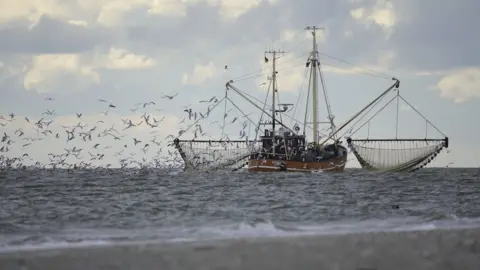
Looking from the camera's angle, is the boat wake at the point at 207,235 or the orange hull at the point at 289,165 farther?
the orange hull at the point at 289,165

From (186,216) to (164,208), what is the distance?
505cm

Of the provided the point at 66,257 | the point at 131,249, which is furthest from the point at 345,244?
the point at 66,257

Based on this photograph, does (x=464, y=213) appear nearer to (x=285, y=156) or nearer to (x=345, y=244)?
(x=345, y=244)

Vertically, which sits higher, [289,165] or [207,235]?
[289,165]

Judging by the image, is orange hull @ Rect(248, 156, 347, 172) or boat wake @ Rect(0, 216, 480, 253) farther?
orange hull @ Rect(248, 156, 347, 172)

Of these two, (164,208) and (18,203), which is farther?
(18,203)

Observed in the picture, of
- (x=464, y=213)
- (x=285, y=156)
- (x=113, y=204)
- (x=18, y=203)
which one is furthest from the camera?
(x=285, y=156)

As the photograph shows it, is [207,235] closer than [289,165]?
Yes

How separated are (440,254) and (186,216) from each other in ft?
81.1

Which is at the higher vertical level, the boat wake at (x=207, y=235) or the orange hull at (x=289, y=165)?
the orange hull at (x=289, y=165)

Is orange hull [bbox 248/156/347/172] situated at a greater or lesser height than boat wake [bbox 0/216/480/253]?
greater

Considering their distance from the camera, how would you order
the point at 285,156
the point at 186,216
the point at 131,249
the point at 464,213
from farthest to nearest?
the point at 285,156
the point at 464,213
the point at 186,216
the point at 131,249

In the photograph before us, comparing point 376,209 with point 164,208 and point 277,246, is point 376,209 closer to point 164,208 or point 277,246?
point 164,208

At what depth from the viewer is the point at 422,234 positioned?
1071cm
